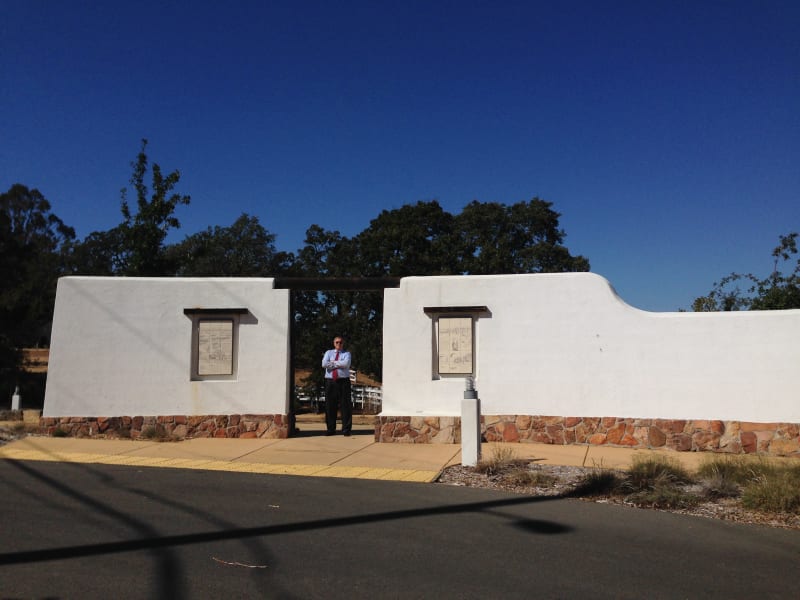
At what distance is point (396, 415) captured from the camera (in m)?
11.9

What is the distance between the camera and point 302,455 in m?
10.6

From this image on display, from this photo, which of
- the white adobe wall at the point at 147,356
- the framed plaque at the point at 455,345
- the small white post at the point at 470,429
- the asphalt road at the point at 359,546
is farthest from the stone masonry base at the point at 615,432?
the asphalt road at the point at 359,546

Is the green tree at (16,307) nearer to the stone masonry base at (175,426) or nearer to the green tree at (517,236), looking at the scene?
the stone masonry base at (175,426)

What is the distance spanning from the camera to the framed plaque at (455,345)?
11992mm

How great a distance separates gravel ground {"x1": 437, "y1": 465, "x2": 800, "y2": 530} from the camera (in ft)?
22.6

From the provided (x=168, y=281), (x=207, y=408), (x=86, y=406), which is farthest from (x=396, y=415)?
(x=86, y=406)

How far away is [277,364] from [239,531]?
21.2ft

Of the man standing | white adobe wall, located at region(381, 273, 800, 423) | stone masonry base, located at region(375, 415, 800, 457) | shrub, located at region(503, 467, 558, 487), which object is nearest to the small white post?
shrub, located at region(503, 467, 558, 487)

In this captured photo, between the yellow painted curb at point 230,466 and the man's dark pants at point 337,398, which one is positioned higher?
the man's dark pants at point 337,398

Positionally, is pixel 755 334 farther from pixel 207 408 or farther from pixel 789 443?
pixel 207 408

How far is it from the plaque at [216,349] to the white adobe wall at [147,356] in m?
0.20

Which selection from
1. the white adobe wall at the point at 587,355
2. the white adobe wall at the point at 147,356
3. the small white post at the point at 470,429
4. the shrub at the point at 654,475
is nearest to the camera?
the shrub at the point at 654,475

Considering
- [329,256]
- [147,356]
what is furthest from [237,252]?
[147,356]

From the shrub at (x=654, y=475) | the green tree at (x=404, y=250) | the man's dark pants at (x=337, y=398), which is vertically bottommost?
the shrub at (x=654, y=475)
